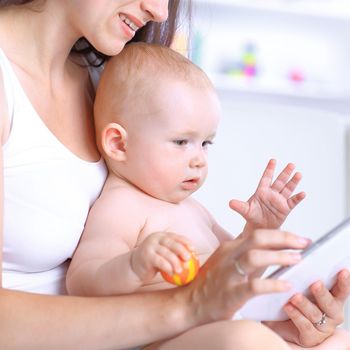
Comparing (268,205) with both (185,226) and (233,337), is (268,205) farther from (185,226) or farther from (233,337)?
(233,337)

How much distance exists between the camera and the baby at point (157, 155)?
1.38 m

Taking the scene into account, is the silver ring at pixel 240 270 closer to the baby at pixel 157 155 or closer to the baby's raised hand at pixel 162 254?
the baby's raised hand at pixel 162 254

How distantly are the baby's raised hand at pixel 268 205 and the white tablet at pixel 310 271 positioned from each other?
22 cm

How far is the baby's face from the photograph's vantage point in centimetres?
141

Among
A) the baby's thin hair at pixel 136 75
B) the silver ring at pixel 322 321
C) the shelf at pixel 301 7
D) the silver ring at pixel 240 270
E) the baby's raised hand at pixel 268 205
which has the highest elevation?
the baby's thin hair at pixel 136 75

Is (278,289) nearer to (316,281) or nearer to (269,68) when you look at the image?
(316,281)

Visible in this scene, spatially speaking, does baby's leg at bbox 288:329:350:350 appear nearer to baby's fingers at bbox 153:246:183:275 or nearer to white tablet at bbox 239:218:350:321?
white tablet at bbox 239:218:350:321

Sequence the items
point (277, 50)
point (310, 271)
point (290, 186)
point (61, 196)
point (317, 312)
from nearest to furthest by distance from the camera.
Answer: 1. point (310, 271)
2. point (317, 312)
3. point (61, 196)
4. point (290, 186)
5. point (277, 50)

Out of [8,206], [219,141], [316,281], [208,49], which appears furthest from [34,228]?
[208,49]

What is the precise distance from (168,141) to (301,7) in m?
3.19

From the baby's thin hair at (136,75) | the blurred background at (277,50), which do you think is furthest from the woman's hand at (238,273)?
the blurred background at (277,50)

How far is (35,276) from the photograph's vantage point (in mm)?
1398

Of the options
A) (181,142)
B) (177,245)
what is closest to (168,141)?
(181,142)

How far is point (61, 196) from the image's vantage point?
53.9 inches
